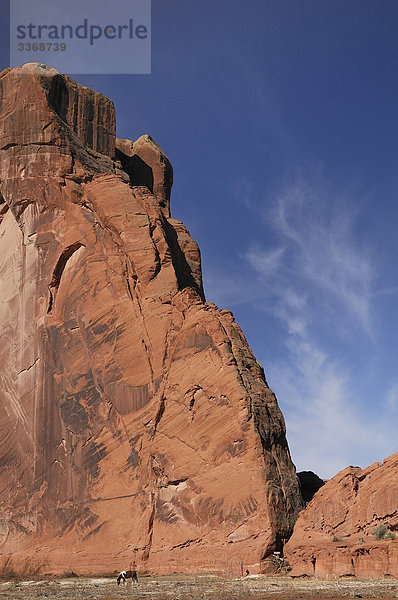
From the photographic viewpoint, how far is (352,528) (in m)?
29.4

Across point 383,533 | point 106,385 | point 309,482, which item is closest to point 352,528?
point 383,533

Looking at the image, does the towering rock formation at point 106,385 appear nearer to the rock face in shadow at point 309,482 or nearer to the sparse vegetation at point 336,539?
the sparse vegetation at point 336,539

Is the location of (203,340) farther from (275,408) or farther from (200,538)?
(200,538)

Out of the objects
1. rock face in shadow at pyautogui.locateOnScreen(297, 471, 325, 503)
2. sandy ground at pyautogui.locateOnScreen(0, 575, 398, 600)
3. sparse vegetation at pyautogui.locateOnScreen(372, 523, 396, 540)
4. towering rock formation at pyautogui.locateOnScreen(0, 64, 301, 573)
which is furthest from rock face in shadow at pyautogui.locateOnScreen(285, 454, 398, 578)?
rock face in shadow at pyautogui.locateOnScreen(297, 471, 325, 503)

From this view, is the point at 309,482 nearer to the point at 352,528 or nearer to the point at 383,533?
the point at 352,528

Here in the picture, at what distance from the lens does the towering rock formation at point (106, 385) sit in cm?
3388

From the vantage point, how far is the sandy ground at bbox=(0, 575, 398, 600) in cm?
2206

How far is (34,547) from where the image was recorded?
A: 1494 inches

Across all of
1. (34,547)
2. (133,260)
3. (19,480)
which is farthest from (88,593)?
(133,260)

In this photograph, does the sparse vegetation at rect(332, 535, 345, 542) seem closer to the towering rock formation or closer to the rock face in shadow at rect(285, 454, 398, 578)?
the rock face in shadow at rect(285, 454, 398, 578)

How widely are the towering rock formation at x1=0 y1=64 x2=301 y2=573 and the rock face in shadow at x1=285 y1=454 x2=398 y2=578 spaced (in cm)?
204

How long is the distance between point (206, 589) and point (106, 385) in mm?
15733

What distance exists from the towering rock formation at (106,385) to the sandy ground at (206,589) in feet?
9.79

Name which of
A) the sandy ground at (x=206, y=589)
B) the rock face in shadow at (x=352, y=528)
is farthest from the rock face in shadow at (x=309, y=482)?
the sandy ground at (x=206, y=589)
